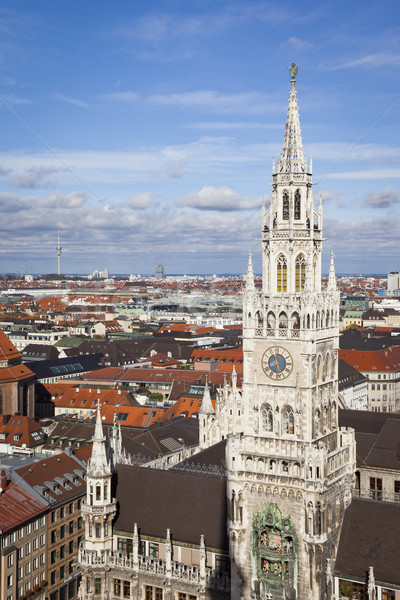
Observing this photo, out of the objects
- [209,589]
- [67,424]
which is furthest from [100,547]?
[67,424]

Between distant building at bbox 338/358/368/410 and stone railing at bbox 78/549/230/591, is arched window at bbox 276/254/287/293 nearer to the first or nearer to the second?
stone railing at bbox 78/549/230/591

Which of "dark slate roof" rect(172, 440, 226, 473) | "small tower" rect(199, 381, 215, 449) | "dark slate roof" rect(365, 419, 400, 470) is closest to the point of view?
"dark slate roof" rect(172, 440, 226, 473)

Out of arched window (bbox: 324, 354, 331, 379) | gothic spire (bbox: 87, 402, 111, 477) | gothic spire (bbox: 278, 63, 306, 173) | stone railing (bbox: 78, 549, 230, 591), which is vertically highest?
gothic spire (bbox: 278, 63, 306, 173)

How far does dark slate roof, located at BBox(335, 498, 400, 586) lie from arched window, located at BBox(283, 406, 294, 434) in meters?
7.31

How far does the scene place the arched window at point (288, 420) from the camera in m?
46.9

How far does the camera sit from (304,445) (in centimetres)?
4591

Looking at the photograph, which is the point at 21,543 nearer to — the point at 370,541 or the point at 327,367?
the point at 370,541

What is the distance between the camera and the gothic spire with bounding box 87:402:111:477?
172ft

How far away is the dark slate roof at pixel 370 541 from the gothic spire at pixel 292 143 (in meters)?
22.9

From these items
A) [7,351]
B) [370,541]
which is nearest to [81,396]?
[7,351]

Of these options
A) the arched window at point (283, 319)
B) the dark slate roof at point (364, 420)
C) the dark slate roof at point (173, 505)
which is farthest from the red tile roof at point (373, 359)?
the arched window at point (283, 319)

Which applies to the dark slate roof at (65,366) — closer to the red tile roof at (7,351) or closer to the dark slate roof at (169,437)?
the red tile roof at (7,351)

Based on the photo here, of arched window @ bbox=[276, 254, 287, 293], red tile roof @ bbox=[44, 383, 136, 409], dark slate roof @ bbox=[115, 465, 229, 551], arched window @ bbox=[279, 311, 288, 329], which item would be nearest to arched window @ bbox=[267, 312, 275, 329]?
arched window @ bbox=[279, 311, 288, 329]

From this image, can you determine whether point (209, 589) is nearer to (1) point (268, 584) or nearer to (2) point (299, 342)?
(1) point (268, 584)
